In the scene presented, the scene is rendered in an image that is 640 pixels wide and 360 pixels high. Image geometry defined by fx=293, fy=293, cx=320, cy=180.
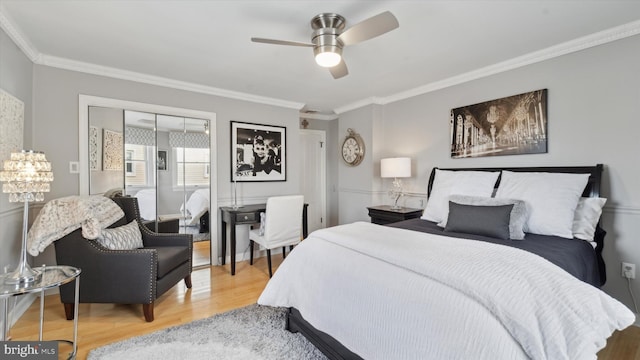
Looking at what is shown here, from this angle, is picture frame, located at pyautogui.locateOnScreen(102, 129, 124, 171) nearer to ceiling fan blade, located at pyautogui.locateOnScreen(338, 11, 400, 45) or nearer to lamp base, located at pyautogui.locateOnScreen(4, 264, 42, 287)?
lamp base, located at pyautogui.locateOnScreen(4, 264, 42, 287)

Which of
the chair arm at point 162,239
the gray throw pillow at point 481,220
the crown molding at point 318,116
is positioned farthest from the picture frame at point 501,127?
the chair arm at point 162,239

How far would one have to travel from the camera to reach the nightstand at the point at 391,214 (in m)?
3.56

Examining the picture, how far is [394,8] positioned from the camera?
199cm

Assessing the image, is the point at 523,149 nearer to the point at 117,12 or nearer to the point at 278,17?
the point at 278,17

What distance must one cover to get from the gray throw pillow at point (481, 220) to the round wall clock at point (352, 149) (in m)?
2.18

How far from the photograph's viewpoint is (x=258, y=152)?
4.20 meters

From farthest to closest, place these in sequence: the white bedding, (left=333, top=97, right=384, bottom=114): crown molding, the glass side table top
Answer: (left=333, top=97, right=384, bottom=114): crown molding, the white bedding, the glass side table top

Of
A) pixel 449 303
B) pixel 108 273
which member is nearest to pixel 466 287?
pixel 449 303

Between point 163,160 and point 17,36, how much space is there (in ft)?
5.09

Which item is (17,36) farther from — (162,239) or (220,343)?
(220,343)

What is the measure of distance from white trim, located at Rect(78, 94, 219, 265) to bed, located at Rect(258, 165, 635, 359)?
6.52 ft

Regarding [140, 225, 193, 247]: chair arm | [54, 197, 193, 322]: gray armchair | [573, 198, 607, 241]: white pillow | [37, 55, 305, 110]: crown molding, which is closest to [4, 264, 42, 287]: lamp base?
[54, 197, 193, 322]: gray armchair

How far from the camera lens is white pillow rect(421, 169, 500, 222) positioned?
2734 millimetres

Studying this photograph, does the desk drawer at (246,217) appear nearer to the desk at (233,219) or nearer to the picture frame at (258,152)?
the desk at (233,219)
